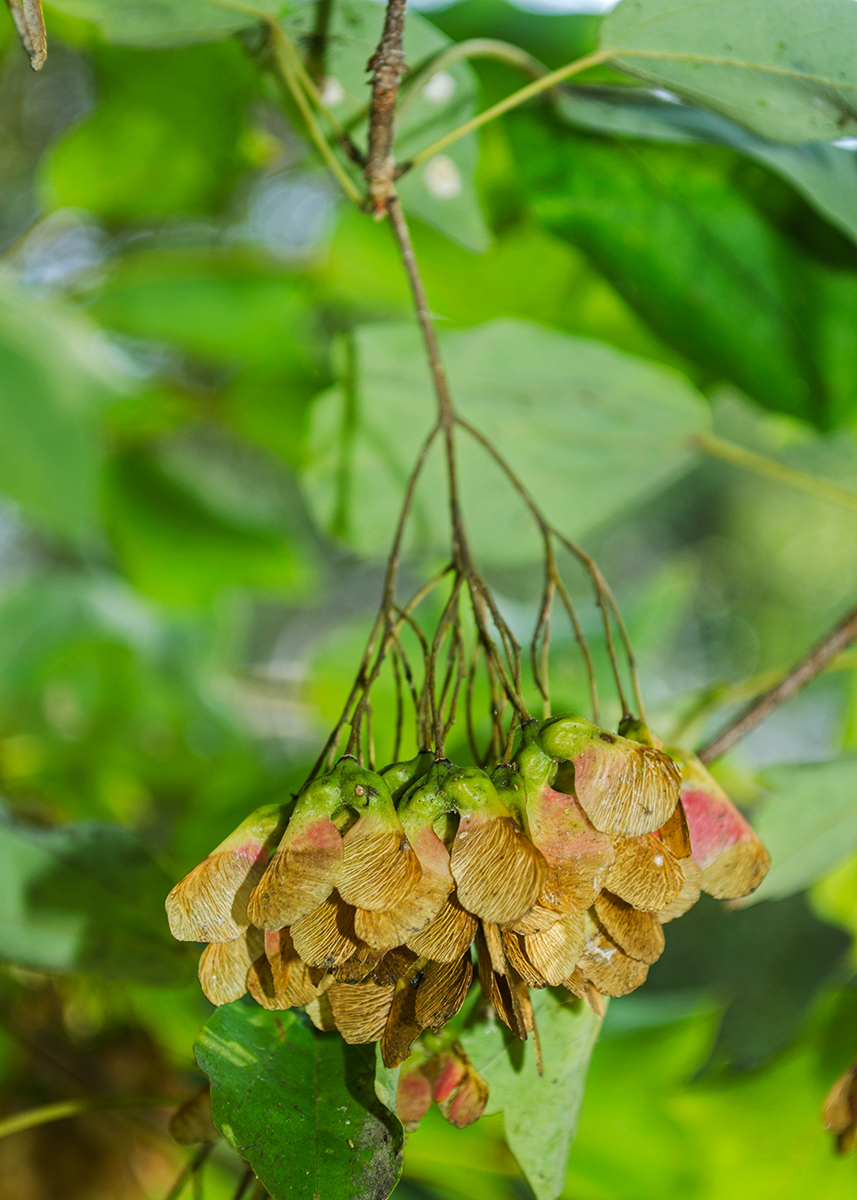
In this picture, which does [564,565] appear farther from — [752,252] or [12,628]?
[752,252]

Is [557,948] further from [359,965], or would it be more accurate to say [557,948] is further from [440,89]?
[440,89]

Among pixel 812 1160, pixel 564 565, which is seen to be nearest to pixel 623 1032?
pixel 812 1160

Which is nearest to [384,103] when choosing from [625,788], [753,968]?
[625,788]

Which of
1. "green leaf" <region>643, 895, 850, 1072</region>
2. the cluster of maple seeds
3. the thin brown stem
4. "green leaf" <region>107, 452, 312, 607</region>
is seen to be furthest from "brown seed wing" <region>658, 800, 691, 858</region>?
"green leaf" <region>107, 452, 312, 607</region>

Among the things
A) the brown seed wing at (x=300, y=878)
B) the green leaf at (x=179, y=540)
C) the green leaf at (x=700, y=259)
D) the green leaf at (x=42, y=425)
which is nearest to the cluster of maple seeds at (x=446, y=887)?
the brown seed wing at (x=300, y=878)

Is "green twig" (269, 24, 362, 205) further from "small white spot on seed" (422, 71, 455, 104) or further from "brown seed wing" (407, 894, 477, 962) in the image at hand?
"brown seed wing" (407, 894, 477, 962)
